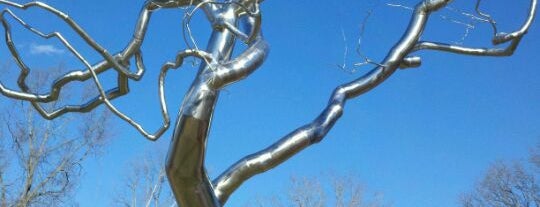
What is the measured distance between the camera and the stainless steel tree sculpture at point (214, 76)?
2.94m

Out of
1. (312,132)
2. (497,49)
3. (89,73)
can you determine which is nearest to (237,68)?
(312,132)

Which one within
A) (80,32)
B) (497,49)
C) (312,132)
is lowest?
(312,132)

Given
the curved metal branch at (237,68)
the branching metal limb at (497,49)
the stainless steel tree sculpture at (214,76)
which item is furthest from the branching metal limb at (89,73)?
the branching metal limb at (497,49)

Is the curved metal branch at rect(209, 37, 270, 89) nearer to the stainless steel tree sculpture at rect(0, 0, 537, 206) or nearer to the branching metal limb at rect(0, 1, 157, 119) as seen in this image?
the stainless steel tree sculpture at rect(0, 0, 537, 206)

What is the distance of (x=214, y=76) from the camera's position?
2.99 metres

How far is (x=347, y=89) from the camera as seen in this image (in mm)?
3717

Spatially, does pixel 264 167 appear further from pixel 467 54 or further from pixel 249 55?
pixel 467 54

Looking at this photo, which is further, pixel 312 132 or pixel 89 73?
pixel 89 73

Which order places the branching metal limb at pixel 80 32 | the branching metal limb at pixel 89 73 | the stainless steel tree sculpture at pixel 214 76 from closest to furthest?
1. the stainless steel tree sculpture at pixel 214 76
2. the branching metal limb at pixel 80 32
3. the branching metal limb at pixel 89 73

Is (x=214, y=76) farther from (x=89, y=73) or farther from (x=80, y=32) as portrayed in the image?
(x=89, y=73)

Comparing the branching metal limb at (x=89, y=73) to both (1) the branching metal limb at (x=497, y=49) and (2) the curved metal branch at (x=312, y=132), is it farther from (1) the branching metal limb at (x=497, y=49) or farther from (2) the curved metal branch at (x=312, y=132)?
(1) the branching metal limb at (x=497, y=49)

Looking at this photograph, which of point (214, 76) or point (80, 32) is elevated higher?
point (80, 32)

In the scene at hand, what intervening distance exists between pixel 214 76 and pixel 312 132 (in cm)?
67

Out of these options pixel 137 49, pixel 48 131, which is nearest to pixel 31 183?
pixel 48 131
